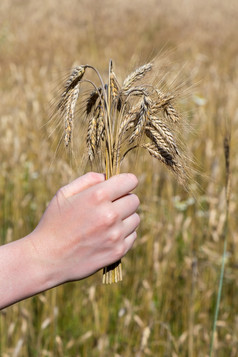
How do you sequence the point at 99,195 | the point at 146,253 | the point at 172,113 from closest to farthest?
the point at 99,195
the point at 172,113
the point at 146,253

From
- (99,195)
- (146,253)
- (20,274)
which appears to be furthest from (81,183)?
(146,253)

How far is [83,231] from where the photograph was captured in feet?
2.80

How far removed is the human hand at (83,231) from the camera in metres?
0.85

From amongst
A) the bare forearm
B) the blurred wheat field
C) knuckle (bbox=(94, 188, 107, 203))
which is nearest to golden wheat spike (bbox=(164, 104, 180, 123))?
the blurred wheat field

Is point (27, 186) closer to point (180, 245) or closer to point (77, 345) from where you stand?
point (180, 245)

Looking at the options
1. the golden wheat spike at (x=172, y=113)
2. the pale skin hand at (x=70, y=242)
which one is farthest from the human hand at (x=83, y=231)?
the golden wheat spike at (x=172, y=113)

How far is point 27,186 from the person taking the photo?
8.29 feet

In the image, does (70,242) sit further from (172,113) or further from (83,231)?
(172,113)

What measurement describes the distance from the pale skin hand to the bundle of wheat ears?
67mm

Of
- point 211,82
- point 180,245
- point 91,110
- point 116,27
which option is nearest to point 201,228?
point 180,245

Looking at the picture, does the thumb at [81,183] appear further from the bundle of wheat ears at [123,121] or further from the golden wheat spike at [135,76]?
the golden wheat spike at [135,76]

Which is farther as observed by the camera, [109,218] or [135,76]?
[135,76]

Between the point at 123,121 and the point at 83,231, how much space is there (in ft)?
0.72

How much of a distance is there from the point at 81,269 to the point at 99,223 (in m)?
0.10
